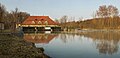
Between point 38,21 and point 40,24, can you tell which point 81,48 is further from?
point 38,21

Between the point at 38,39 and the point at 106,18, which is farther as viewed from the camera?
the point at 106,18

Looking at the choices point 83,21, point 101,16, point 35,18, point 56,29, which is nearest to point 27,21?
point 35,18

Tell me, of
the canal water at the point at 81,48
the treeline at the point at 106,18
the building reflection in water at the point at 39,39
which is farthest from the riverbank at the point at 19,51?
the treeline at the point at 106,18

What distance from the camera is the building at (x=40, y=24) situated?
240 ft

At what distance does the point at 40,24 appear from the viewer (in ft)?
254

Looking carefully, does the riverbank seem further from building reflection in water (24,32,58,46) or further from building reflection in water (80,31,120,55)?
building reflection in water (24,32,58,46)

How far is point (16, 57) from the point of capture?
34.9ft

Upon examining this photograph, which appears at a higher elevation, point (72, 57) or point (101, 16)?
point (101, 16)

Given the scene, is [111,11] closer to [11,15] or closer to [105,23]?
[105,23]

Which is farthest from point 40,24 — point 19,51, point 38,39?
point 19,51

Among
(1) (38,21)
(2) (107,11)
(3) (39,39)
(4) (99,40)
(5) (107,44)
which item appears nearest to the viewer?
(5) (107,44)

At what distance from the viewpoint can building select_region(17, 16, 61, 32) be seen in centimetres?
7319

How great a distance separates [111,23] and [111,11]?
4695mm

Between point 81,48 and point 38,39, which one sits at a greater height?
point 38,39
